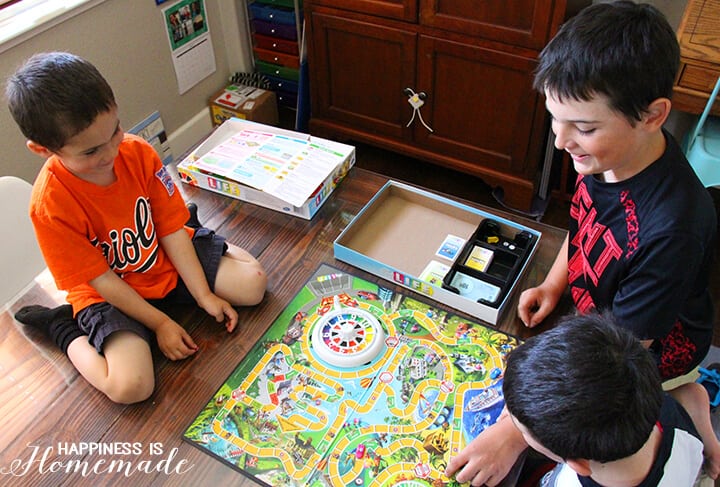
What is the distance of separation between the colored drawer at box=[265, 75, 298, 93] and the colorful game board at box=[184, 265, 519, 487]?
1.63 m

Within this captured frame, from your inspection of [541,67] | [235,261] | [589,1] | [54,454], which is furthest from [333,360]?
[589,1]

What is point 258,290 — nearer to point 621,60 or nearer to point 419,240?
point 419,240

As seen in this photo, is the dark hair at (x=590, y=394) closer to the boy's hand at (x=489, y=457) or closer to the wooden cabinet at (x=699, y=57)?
the boy's hand at (x=489, y=457)

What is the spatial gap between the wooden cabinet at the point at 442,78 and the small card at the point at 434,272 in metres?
0.87

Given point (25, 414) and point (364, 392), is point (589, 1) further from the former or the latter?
point (25, 414)

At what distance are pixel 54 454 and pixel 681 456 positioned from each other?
948mm

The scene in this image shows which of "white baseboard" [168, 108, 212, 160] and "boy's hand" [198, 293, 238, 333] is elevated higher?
"boy's hand" [198, 293, 238, 333]

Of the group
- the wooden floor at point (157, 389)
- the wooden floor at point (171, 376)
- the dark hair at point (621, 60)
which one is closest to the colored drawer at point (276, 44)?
the wooden floor at point (171, 376)

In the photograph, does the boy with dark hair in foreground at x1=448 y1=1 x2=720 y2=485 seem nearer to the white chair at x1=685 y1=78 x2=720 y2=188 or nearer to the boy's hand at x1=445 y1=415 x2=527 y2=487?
the boy's hand at x1=445 y1=415 x2=527 y2=487

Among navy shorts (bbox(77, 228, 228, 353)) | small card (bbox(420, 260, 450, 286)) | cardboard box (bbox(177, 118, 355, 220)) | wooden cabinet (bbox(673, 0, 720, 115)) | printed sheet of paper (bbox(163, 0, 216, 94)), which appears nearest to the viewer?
navy shorts (bbox(77, 228, 228, 353))

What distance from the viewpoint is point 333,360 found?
1.04 m

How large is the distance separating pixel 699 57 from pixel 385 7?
938 mm

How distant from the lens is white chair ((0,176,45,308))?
1219 mm

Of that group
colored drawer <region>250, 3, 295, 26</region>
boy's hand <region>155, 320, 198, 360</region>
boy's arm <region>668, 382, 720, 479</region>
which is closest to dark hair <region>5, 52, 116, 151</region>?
boy's hand <region>155, 320, 198, 360</region>
